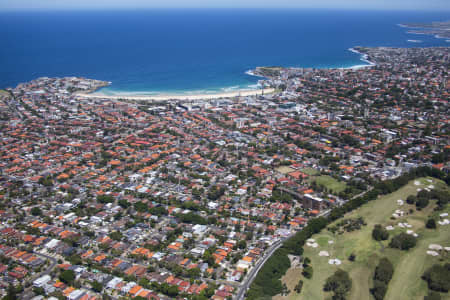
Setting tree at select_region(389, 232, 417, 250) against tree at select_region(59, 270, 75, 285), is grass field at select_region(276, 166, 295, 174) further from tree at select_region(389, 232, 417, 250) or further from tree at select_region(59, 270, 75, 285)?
tree at select_region(59, 270, 75, 285)

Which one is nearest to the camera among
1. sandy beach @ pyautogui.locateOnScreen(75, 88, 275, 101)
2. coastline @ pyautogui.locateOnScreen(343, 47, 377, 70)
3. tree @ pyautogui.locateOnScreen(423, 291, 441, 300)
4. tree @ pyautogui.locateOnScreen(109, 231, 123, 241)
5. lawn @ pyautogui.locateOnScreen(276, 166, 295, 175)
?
tree @ pyautogui.locateOnScreen(423, 291, 441, 300)

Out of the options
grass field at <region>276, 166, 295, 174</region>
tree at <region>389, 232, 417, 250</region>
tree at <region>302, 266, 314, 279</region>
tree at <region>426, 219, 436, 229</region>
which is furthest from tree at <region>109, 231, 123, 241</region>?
tree at <region>426, 219, 436, 229</region>

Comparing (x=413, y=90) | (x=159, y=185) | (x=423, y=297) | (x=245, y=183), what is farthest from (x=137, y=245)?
(x=413, y=90)

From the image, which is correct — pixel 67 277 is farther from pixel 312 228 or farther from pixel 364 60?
pixel 364 60

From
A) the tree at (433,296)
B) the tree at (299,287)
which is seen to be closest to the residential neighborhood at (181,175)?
the tree at (299,287)

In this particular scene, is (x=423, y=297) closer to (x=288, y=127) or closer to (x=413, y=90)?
(x=288, y=127)

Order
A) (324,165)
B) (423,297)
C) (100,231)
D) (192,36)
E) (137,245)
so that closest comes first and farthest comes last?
(423,297) → (137,245) → (100,231) → (324,165) → (192,36)

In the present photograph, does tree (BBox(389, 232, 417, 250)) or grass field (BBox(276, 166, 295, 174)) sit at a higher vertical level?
grass field (BBox(276, 166, 295, 174))
